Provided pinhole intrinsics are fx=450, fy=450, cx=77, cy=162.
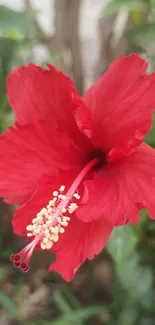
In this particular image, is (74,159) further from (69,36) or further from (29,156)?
(69,36)

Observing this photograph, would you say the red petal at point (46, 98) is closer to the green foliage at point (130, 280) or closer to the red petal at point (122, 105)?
the red petal at point (122, 105)

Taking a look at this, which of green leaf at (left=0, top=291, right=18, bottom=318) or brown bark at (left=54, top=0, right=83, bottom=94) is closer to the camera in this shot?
green leaf at (left=0, top=291, right=18, bottom=318)

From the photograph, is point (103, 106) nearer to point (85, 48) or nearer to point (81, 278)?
point (81, 278)

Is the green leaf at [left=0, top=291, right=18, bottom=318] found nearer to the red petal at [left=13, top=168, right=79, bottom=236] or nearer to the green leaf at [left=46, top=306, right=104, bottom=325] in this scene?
the green leaf at [left=46, top=306, right=104, bottom=325]

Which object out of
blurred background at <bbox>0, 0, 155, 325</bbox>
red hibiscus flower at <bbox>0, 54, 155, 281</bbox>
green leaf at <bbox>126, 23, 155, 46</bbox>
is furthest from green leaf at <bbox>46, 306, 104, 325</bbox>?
green leaf at <bbox>126, 23, 155, 46</bbox>

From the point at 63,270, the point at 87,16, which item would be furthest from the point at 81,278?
the point at 87,16

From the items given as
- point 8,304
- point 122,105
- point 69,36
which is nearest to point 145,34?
point 122,105

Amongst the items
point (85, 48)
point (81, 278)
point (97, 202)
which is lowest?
point (81, 278)
